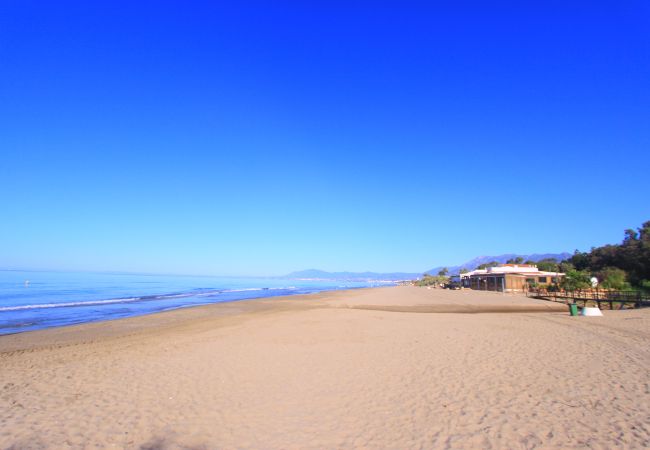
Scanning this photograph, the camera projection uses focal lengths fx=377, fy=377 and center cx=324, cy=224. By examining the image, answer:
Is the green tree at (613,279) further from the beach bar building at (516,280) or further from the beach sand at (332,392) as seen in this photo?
the beach sand at (332,392)

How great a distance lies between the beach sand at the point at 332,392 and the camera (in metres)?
4.78

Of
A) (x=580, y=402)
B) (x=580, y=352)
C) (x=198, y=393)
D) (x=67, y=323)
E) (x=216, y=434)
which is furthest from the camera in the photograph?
(x=67, y=323)

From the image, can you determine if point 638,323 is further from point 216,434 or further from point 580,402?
point 216,434

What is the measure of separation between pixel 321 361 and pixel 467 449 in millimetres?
4750

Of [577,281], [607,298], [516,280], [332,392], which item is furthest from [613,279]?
[332,392]

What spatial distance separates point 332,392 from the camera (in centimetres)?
651

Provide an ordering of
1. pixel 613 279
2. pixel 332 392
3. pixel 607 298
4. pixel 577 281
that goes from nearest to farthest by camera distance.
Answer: pixel 332 392 → pixel 607 298 → pixel 577 281 → pixel 613 279

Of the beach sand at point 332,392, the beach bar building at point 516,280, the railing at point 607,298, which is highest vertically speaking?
the beach bar building at point 516,280

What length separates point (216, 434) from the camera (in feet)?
16.2

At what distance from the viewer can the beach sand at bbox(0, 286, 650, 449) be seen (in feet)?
15.7

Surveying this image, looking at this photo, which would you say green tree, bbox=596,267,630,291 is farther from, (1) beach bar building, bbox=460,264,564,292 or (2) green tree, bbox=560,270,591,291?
(2) green tree, bbox=560,270,591,291

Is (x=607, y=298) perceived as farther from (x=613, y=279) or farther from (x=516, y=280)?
(x=516, y=280)

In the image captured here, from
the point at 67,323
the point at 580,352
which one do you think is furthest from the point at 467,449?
the point at 67,323

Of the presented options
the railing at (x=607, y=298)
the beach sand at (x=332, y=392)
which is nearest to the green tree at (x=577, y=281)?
the railing at (x=607, y=298)
